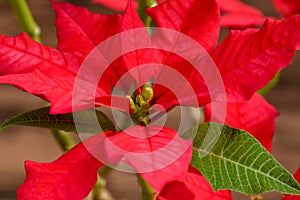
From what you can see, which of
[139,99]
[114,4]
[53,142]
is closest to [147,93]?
[139,99]

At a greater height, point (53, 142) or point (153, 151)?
point (153, 151)

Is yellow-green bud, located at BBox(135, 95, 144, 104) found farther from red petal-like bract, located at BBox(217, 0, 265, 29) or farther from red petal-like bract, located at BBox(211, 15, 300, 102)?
red petal-like bract, located at BBox(217, 0, 265, 29)

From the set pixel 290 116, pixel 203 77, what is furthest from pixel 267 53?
pixel 290 116

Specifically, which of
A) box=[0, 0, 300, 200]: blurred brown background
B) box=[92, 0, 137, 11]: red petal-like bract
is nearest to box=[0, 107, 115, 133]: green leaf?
box=[92, 0, 137, 11]: red petal-like bract

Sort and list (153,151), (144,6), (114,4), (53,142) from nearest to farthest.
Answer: (153,151)
(144,6)
(114,4)
(53,142)

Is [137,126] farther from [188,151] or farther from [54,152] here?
[54,152]

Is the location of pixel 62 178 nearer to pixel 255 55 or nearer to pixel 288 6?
pixel 255 55
